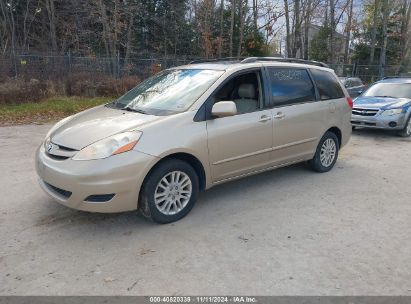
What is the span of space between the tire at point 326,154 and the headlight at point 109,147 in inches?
129

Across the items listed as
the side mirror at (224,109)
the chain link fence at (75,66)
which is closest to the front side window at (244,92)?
the side mirror at (224,109)

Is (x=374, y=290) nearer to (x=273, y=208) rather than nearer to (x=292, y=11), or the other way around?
(x=273, y=208)

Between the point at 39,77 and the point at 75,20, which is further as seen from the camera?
the point at 75,20

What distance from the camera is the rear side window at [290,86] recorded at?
5098mm

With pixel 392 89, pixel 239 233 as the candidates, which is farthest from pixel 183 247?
pixel 392 89

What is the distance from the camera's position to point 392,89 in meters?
10.4

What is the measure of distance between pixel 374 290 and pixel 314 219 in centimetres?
134

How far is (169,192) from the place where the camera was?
4.03 metres

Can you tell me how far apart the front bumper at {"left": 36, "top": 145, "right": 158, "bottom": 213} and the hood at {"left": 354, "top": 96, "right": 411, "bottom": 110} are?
24.8 ft

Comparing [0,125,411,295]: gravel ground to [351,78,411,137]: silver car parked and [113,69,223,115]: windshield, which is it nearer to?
[113,69,223,115]: windshield

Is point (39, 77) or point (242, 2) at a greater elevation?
point (242, 2)

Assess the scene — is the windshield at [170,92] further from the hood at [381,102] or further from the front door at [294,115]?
the hood at [381,102]

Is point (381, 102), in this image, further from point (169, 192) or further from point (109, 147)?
point (109, 147)

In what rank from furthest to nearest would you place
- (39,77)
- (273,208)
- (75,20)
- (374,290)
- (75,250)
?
(75,20), (39,77), (273,208), (75,250), (374,290)
